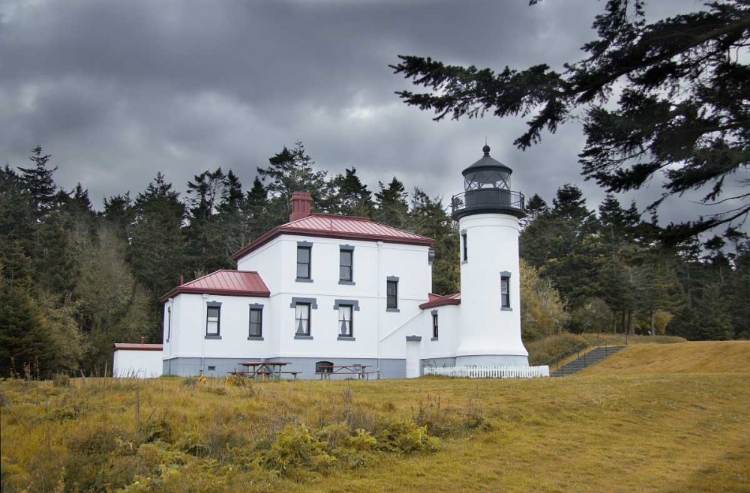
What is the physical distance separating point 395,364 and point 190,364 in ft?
30.7

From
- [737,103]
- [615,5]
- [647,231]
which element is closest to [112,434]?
[647,231]

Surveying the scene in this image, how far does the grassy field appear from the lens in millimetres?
10258

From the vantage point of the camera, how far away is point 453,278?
2069 inches

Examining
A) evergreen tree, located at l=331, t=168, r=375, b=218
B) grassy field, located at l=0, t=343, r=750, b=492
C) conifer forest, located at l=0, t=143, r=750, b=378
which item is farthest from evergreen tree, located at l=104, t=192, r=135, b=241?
grassy field, located at l=0, t=343, r=750, b=492

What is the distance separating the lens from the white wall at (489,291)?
101 feet

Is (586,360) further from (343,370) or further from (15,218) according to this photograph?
(15,218)

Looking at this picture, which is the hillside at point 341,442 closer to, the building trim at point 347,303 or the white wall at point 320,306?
the white wall at point 320,306

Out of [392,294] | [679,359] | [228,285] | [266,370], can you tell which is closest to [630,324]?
[679,359]

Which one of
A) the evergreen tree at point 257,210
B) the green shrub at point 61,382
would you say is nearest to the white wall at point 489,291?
the green shrub at point 61,382

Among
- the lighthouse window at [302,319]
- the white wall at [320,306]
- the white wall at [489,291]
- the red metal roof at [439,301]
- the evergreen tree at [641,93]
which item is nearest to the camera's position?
the evergreen tree at [641,93]

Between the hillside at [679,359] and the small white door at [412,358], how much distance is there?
766cm

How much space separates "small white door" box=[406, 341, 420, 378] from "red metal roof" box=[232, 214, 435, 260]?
4.92m

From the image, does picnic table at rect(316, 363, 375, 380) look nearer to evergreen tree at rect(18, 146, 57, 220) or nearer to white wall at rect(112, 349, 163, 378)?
white wall at rect(112, 349, 163, 378)

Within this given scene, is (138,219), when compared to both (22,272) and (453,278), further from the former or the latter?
(453,278)
